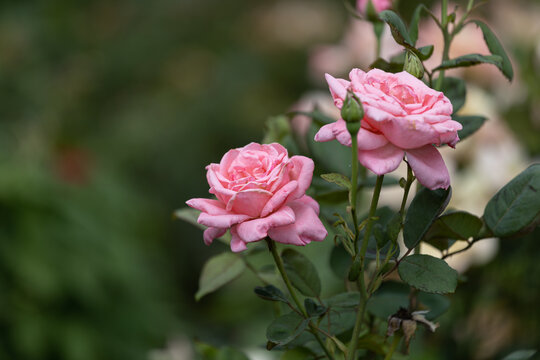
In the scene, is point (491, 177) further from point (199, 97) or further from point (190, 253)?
point (199, 97)

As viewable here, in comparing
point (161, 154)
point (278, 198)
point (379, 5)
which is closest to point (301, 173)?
point (278, 198)

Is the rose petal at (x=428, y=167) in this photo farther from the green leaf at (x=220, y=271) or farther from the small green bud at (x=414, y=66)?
the green leaf at (x=220, y=271)

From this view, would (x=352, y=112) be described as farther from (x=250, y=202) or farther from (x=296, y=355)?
(x=296, y=355)

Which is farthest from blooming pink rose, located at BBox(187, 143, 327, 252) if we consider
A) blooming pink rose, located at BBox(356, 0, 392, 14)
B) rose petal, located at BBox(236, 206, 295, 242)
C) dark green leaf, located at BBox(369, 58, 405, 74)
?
blooming pink rose, located at BBox(356, 0, 392, 14)

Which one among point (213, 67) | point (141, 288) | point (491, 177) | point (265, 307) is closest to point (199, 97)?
point (213, 67)

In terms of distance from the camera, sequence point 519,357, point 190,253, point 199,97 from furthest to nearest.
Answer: point 199,97 → point 190,253 → point 519,357

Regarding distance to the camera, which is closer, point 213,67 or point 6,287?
point 6,287

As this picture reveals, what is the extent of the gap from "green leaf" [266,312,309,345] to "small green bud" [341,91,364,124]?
0.12 metres

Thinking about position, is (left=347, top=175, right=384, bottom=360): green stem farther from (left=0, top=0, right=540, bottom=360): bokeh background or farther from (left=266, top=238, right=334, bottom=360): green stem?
(left=0, top=0, right=540, bottom=360): bokeh background

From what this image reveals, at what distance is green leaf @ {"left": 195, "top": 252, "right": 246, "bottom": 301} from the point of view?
47 cm

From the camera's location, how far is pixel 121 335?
1.74 meters

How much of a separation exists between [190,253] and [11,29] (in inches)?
42.1

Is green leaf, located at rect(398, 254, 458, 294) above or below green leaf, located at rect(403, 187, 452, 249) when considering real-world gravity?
below

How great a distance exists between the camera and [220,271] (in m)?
0.48
